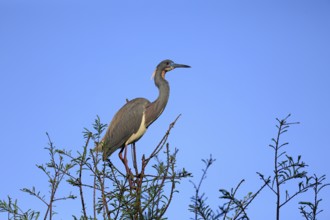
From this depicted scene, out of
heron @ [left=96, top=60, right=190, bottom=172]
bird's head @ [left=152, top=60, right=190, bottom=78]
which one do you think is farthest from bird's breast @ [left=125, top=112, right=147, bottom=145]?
bird's head @ [left=152, top=60, right=190, bottom=78]

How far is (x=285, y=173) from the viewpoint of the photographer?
309 cm

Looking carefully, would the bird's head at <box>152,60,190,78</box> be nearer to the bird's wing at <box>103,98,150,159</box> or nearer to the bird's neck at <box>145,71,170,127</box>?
the bird's neck at <box>145,71,170,127</box>

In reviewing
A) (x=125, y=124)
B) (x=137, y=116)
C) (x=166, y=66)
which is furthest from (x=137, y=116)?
(x=166, y=66)

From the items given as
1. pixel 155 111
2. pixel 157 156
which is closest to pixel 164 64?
pixel 155 111

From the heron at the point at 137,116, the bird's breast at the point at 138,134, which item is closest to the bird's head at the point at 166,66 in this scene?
the heron at the point at 137,116

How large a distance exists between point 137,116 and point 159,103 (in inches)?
16.6

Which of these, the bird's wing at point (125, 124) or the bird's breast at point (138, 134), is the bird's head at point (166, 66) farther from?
the bird's breast at point (138, 134)

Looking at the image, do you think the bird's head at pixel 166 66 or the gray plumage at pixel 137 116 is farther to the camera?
the bird's head at pixel 166 66

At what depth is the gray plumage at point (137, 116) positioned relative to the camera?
A: 279 inches

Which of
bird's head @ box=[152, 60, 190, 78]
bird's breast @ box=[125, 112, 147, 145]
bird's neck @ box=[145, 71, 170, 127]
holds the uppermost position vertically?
bird's head @ box=[152, 60, 190, 78]

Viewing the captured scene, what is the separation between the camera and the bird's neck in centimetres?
737

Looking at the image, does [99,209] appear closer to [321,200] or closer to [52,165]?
[52,165]

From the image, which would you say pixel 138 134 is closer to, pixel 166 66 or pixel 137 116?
pixel 137 116

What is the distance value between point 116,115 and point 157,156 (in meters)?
4.04
